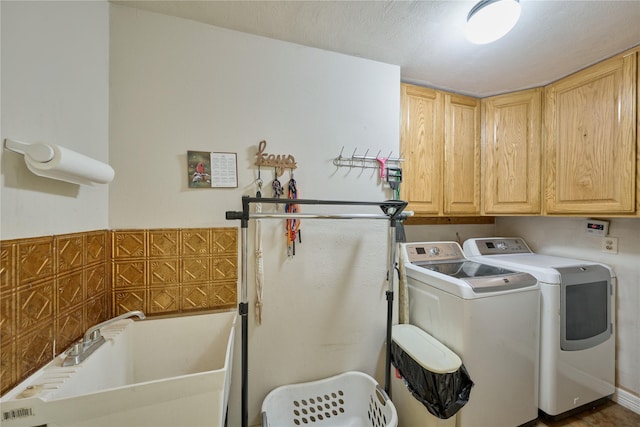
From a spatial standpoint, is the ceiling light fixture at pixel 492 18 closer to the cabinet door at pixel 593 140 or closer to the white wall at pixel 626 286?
the cabinet door at pixel 593 140

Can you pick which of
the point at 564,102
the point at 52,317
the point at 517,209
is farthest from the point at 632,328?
the point at 52,317

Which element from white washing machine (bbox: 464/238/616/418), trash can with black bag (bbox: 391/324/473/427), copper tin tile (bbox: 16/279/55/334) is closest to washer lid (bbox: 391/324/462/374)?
trash can with black bag (bbox: 391/324/473/427)

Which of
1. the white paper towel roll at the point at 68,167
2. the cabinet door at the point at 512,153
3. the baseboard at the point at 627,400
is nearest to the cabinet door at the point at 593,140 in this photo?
the cabinet door at the point at 512,153

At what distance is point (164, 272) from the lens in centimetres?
115

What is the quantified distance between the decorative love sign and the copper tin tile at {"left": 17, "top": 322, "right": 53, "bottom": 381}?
100cm

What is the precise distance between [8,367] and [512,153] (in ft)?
9.17

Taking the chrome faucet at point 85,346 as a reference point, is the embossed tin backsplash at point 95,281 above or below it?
above

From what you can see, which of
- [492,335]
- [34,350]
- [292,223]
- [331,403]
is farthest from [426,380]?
[34,350]

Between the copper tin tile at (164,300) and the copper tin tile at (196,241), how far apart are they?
192 millimetres

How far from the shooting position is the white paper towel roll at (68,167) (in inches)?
25.2

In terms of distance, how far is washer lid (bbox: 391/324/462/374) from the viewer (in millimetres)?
1152

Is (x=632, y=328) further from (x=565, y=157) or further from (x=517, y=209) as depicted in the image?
(x=565, y=157)

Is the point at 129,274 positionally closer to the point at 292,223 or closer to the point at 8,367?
the point at 8,367

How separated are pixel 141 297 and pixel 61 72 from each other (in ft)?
3.12
